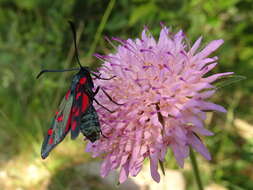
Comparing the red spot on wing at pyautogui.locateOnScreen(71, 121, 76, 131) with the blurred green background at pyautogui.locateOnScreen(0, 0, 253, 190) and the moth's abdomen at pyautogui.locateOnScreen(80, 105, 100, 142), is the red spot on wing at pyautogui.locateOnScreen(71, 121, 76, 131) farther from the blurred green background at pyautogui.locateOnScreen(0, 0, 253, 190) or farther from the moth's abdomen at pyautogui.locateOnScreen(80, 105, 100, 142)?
the blurred green background at pyautogui.locateOnScreen(0, 0, 253, 190)

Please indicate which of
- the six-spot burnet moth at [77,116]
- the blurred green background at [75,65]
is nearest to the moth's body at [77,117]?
the six-spot burnet moth at [77,116]

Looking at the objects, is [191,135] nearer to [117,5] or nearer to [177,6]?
[177,6]

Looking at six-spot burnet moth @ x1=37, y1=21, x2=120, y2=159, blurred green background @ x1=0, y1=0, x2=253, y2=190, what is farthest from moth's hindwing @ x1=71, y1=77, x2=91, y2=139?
blurred green background @ x1=0, y1=0, x2=253, y2=190

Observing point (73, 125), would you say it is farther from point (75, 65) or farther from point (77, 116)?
point (75, 65)

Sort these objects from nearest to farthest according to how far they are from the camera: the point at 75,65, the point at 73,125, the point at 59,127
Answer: the point at 73,125
the point at 59,127
the point at 75,65

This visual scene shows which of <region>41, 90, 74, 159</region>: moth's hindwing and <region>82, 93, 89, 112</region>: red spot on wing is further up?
<region>82, 93, 89, 112</region>: red spot on wing

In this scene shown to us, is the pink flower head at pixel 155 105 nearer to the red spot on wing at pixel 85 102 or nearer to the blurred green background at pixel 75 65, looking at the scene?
the red spot on wing at pixel 85 102

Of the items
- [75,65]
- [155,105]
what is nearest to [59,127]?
[155,105]
